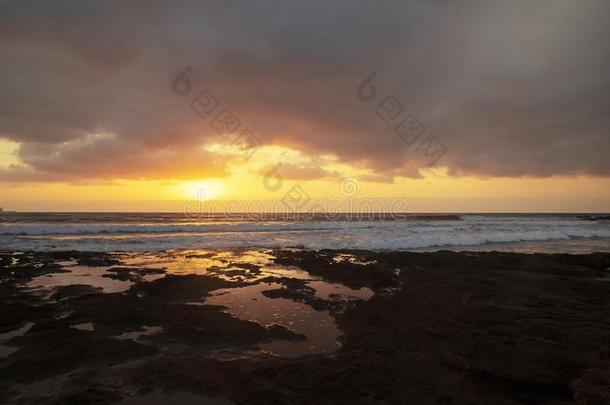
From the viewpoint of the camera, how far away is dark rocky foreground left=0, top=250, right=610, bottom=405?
14.3 feet

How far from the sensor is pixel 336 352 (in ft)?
18.2

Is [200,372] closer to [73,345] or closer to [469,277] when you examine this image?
[73,345]

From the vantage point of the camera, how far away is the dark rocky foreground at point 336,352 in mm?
4355

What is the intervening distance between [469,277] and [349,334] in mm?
7385

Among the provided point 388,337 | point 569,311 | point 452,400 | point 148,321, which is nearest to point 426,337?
point 388,337

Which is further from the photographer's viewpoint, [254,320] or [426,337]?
[254,320]

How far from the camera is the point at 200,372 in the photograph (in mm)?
4785

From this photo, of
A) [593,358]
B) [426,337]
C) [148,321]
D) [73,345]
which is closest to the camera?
[593,358]

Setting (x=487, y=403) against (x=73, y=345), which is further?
(x=73, y=345)

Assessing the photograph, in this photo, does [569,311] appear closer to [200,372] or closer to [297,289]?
[297,289]

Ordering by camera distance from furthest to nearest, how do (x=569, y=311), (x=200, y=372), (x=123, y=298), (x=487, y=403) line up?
(x=123, y=298), (x=569, y=311), (x=200, y=372), (x=487, y=403)

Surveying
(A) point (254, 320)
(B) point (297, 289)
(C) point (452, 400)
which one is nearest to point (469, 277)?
(B) point (297, 289)

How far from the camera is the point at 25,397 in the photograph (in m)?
4.22

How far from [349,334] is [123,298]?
5574mm
